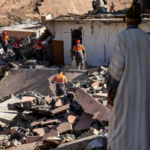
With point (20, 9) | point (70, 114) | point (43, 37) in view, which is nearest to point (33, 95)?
point (70, 114)

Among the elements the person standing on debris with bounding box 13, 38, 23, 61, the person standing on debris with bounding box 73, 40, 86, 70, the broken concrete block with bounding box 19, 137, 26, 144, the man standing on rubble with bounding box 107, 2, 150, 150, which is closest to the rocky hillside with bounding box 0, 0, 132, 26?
the person standing on debris with bounding box 13, 38, 23, 61

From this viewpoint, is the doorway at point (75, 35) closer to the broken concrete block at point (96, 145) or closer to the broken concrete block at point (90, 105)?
the broken concrete block at point (90, 105)

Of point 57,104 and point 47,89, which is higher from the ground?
point 57,104

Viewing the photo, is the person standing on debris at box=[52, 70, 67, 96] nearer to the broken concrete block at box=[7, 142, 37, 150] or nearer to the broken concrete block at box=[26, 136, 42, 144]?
the broken concrete block at box=[26, 136, 42, 144]

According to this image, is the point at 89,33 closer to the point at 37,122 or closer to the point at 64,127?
the point at 37,122

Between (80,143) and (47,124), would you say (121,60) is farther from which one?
(47,124)

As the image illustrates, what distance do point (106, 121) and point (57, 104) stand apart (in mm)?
1894

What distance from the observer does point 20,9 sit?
41469mm

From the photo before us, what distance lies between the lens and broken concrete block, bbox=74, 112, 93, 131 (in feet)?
21.6

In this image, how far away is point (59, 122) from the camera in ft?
23.2

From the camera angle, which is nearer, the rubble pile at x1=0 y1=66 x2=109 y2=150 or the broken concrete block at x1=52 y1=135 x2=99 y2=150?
the broken concrete block at x1=52 y1=135 x2=99 y2=150

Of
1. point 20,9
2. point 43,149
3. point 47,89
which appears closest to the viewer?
point 43,149

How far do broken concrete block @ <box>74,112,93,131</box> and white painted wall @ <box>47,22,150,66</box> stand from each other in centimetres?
941

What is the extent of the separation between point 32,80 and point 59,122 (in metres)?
7.09
